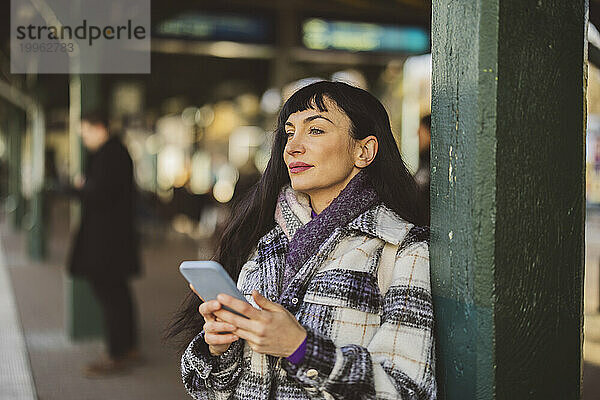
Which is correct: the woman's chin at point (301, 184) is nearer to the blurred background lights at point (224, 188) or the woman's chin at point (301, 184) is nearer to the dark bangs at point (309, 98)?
the dark bangs at point (309, 98)

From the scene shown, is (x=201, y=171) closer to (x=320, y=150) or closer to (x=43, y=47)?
(x=43, y=47)

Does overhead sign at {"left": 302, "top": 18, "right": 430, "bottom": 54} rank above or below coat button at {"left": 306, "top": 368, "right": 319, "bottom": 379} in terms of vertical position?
above

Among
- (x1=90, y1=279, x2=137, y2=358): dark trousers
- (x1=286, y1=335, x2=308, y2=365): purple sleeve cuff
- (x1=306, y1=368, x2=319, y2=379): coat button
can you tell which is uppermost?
(x1=286, y1=335, x2=308, y2=365): purple sleeve cuff

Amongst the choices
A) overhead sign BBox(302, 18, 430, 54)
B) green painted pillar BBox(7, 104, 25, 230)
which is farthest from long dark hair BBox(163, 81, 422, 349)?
green painted pillar BBox(7, 104, 25, 230)

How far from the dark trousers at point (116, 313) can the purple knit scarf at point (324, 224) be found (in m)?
4.03

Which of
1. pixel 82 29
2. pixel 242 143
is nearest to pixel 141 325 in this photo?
pixel 82 29

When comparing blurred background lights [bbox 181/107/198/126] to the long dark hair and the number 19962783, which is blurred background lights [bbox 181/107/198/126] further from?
→ the long dark hair

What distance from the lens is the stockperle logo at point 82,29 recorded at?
5488 millimetres

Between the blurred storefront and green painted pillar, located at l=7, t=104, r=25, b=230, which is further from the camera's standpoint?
green painted pillar, located at l=7, t=104, r=25, b=230

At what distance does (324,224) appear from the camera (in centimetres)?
186

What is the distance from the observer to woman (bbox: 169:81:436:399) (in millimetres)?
1618

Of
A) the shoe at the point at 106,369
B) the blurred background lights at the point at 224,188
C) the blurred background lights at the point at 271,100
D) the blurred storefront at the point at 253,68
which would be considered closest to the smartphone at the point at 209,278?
the blurred storefront at the point at 253,68

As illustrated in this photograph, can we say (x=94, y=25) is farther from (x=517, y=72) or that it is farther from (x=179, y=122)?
(x=179, y=122)


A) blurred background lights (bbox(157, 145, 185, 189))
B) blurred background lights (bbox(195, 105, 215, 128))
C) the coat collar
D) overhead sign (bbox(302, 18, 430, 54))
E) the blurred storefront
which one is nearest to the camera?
the coat collar
